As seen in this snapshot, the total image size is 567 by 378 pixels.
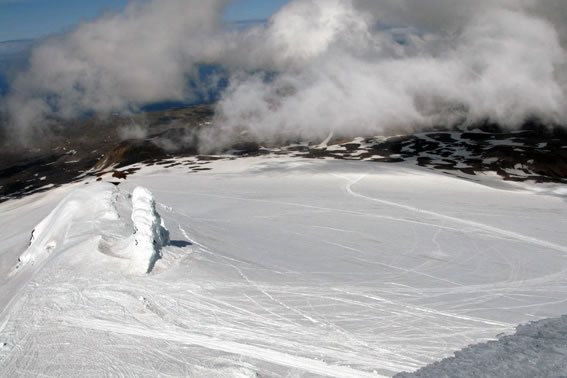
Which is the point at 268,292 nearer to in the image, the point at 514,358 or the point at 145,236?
the point at 145,236

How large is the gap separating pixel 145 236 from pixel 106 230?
693 cm

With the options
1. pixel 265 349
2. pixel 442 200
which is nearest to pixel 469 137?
pixel 442 200

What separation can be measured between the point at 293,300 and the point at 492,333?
7.21 metres

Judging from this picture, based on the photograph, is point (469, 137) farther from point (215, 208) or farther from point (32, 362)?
point (32, 362)

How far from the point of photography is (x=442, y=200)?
5434cm

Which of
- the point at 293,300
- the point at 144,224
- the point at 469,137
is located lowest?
the point at 469,137

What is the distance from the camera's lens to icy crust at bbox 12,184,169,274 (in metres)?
20.7

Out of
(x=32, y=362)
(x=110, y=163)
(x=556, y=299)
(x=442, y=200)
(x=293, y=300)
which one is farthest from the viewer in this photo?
(x=110, y=163)

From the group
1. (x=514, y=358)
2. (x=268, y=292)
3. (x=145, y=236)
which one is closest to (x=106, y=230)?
(x=145, y=236)

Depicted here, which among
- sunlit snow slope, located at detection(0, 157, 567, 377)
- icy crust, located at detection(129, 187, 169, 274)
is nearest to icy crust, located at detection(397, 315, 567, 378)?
sunlit snow slope, located at detection(0, 157, 567, 377)

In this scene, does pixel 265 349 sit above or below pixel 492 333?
above

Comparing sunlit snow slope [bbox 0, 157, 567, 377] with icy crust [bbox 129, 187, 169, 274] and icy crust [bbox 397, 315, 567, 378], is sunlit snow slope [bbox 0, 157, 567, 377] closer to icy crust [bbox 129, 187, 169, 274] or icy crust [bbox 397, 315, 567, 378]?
icy crust [bbox 129, 187, 169, 274]

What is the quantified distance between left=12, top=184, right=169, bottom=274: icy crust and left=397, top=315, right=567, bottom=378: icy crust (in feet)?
40.8

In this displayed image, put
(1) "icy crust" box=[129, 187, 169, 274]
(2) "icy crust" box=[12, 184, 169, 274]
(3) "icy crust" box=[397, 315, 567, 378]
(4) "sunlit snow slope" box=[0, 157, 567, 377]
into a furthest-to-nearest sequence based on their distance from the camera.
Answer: (2) "icy crust" box=[12, 184, 169, 274]
(1) "icy crust" box=[129, 187, 169, 274]
(4) "sunlit snow slope" box=[0, 157, 567, 377]
(3) "icy crust" box=[397, 315, 567, 378]
